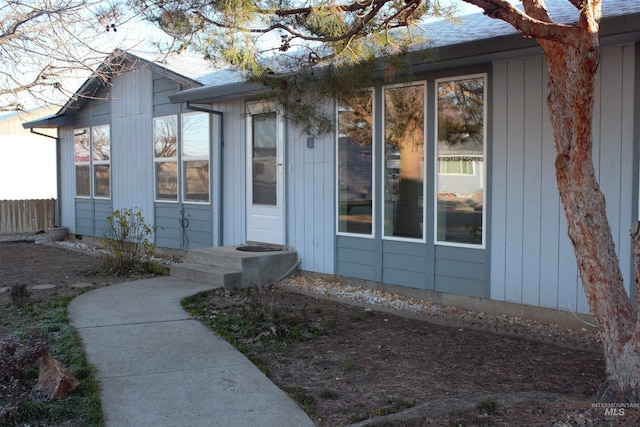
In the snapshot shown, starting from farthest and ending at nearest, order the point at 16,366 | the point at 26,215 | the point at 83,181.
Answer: the point at 26,215, the point at 83,181, the point at 16,366

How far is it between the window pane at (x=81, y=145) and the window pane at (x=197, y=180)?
421 centimetres

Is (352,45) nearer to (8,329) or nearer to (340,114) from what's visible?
(340,114)

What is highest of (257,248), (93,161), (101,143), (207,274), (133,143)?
(101,143)

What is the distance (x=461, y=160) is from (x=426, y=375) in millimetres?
2833

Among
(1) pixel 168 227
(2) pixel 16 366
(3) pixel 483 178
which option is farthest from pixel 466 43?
(1) pixel 168 227

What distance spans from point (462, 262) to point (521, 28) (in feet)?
10.5

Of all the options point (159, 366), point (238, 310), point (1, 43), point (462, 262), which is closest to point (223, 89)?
point (1, 43)

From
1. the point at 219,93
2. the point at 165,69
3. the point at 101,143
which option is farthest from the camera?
the point at 101,143

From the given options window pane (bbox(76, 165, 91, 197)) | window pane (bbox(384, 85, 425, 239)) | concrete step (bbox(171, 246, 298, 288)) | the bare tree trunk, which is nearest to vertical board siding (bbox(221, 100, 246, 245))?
concrete step (bbox(171, 246, 298, 288))

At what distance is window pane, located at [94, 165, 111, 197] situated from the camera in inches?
503

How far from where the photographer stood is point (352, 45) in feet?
17.2

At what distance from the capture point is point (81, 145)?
539 inches

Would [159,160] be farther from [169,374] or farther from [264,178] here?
[169,374]

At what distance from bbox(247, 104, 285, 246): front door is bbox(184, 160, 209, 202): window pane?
1.22m
